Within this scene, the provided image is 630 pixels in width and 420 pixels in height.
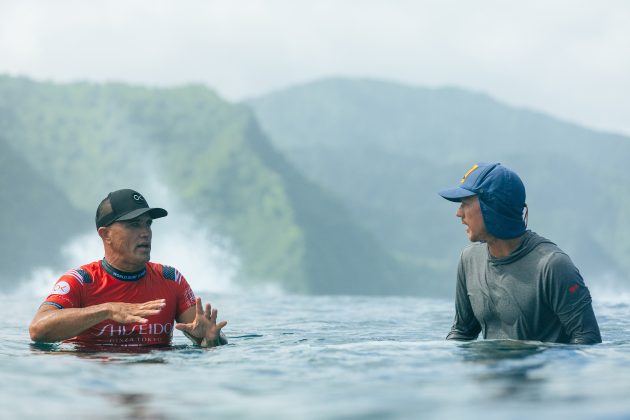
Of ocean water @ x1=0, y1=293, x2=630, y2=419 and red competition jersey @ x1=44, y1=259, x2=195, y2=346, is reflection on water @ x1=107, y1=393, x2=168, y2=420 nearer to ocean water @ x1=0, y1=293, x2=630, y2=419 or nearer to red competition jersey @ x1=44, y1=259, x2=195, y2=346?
ocean water @ x1=0, y1=293, x2=630, y2=419

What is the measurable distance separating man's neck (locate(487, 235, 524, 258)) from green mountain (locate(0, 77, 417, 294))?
100 metres

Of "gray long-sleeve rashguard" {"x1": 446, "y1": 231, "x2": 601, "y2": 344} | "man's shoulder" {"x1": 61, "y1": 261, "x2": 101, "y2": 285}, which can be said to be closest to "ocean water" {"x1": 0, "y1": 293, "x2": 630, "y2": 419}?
"gray long-sleeve rashguard" {"x1": 446, "y1": 231, "x2": 601, "y2": 344}

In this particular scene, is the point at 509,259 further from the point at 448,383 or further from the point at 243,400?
the point at 243,400

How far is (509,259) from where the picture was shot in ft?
22.2

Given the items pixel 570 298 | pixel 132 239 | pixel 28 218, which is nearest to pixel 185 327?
pixel 132 239

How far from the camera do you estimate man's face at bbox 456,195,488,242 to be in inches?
268

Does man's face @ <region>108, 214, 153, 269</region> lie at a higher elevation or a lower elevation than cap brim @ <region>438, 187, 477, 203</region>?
lower

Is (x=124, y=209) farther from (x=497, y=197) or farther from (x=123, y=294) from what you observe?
(x=497, y=197)

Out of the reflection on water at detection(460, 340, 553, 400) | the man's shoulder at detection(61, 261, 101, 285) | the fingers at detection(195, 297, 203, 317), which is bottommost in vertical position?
the reflection on water at detection(460, 340, 553, 400)

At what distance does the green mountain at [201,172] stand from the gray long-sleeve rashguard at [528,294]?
328ft

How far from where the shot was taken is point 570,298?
6.45m

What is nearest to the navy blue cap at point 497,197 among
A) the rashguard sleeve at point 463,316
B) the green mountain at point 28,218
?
the rashguard sleeve at point 463,316

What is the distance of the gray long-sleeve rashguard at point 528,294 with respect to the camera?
21.3 ft

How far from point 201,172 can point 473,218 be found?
115m
